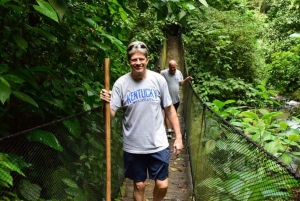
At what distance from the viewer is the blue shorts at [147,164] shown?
2885 mm

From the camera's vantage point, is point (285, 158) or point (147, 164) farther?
point (285, 158)

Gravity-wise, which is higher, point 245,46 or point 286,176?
point 245,46

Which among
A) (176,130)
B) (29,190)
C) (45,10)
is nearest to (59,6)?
(45,10)

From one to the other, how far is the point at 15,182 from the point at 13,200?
102 millimetres

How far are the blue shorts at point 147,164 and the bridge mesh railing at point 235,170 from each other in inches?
19.1

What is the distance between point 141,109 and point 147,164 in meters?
0.56

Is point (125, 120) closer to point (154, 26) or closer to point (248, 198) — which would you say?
point (248, 198)

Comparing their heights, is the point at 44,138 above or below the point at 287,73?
below

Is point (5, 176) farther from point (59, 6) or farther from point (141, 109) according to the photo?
point (141, 109)

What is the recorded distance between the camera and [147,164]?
2.97 meters

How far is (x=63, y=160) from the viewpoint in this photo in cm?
225

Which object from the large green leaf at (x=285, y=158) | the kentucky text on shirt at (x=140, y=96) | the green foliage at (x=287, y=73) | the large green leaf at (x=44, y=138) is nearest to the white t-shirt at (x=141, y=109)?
the kentucky text on shirt at (x=140, y=96)

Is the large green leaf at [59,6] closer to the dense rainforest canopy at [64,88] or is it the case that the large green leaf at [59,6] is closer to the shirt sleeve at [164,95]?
the dense rainforest canopy at [64,88]

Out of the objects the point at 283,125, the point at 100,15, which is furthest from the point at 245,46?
the point at 100,15
